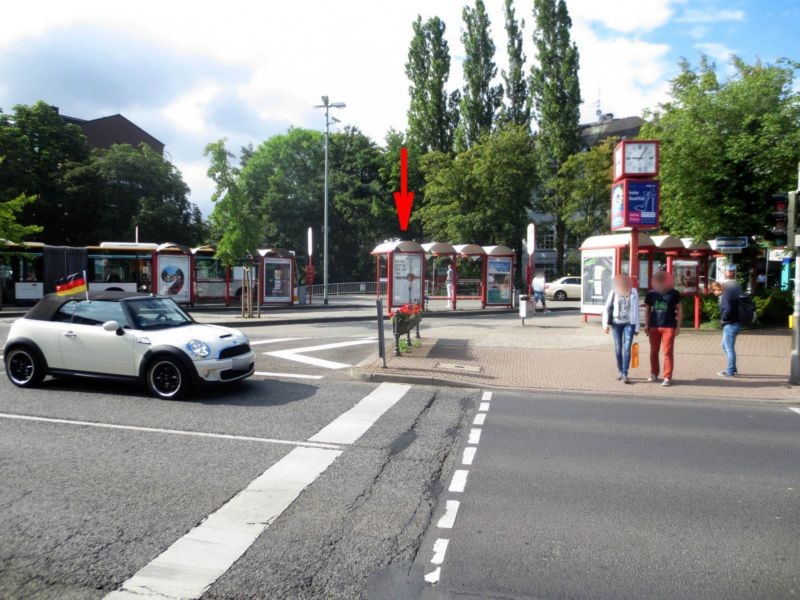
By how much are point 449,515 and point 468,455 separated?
64.0 inches

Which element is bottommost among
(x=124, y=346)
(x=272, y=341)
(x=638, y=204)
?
(x=272, y=341)

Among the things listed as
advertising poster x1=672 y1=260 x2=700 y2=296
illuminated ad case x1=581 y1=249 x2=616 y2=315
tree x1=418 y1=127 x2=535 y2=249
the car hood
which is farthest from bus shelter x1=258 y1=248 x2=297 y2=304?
the car hood


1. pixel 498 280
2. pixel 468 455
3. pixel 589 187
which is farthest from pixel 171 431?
pixel 589 187

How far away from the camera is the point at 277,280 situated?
Result: 29078 mm

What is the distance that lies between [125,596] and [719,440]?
245 inches

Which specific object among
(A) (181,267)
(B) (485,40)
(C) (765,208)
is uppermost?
(B) (485,40)

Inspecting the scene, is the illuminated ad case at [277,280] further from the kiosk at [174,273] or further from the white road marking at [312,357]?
the white road marking at [312,357]

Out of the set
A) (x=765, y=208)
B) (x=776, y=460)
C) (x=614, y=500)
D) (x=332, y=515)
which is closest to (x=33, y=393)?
(x=332, y=515)

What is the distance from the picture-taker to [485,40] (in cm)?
4378

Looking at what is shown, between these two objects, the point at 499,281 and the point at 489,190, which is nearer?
the point at 499,281

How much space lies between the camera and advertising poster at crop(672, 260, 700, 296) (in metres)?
22.1

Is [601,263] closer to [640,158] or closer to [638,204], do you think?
[640,158]

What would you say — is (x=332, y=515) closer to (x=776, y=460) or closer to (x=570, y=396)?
(x=776, y=460)

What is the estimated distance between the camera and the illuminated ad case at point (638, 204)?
1307cm
